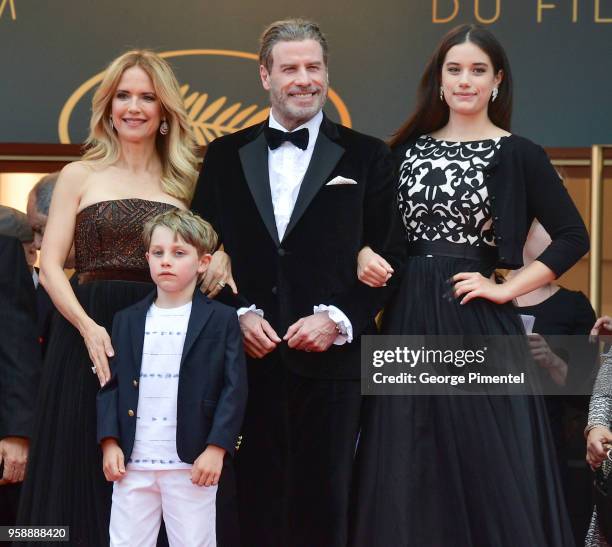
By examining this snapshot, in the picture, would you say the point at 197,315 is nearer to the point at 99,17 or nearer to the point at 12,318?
the point at 12,318

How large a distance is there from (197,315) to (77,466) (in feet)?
2.44

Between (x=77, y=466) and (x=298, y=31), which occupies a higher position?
(x=298, y=31)

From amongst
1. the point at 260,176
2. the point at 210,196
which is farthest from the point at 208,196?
the point at 260,176

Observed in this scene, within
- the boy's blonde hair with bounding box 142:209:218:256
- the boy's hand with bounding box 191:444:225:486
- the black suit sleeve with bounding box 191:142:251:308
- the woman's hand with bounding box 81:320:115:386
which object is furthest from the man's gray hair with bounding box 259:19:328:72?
the boy's hand with bounding box 191:444:225:486

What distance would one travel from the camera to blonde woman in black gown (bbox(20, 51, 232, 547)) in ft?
15.2

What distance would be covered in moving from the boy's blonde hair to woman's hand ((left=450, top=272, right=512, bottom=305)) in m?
0.89

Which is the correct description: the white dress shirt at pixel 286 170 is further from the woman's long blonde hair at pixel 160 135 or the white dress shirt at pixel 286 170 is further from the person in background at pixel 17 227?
the person in background at pixel 17 227

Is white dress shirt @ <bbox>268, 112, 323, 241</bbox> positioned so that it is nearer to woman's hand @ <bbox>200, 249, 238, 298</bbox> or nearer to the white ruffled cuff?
woman's hand @ <bbox>200, 249, 238, 298</bbox>

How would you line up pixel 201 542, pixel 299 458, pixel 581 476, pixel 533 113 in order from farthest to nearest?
1. pixel 533 113
2. pixel 581 476
3. pixel 299 458
4. pixel 201 542

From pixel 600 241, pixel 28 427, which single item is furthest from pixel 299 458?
pixel 600 241

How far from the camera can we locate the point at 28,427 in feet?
15.9

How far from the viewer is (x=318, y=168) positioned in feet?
15.5

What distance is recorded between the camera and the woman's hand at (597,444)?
5035 millimetres

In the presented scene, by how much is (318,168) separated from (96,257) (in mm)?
881
